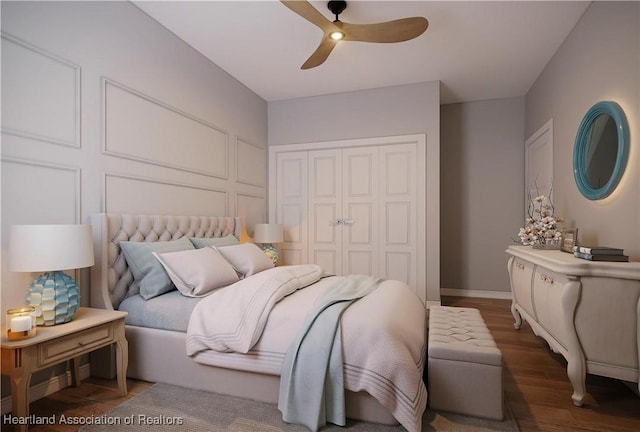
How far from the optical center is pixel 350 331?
5.77ft

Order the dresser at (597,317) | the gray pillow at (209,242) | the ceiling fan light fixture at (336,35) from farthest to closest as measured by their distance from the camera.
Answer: the gray pillow at (209,242), the ceiling fan light fixture at (336,35), the dresser at (597,317)

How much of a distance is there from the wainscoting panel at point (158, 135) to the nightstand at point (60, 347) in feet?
4.09

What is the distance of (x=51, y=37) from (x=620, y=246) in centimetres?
392

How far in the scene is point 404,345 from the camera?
5.61ft

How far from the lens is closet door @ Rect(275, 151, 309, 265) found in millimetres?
4734

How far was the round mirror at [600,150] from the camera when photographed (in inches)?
87.4

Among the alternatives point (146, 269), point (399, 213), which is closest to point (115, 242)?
point (146, 269)

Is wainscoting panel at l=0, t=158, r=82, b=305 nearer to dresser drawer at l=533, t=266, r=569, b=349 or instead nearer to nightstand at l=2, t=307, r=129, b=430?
nightstand at l=2, t=307, r=129, b=430

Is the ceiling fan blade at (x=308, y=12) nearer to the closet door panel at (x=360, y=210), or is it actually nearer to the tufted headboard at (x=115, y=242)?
the tufted headboard at (x=115, y=242)

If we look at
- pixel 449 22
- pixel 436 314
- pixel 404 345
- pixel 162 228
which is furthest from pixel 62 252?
pixel 449 22

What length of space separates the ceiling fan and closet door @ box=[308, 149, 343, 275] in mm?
1979

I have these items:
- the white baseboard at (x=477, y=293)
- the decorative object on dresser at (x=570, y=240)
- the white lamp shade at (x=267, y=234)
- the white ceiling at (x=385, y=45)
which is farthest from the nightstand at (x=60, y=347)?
the white baseboard at (x=477, y=293)

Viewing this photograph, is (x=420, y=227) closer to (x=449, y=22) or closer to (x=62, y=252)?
(x=449, y=22)

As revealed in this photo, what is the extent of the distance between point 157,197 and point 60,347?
4.76 ft
